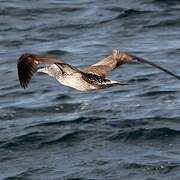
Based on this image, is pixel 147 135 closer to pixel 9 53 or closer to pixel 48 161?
pixel 48 161

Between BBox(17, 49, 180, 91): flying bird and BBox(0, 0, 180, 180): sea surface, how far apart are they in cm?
126

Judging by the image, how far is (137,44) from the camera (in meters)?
17.0

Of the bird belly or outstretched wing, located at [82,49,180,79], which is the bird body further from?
outstretched wing, located at [82,49,180,79]

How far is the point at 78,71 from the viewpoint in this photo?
1023cm

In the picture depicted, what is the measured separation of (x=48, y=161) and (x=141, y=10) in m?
7.99

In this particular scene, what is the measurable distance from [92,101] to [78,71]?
12.7 ft

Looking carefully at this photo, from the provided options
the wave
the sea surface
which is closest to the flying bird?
the sea surface

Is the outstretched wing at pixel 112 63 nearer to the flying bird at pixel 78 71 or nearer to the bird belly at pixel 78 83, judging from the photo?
the flying bird at pixel 78 71

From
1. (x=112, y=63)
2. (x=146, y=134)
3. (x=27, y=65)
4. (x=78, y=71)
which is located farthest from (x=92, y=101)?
(x=27, y=65)

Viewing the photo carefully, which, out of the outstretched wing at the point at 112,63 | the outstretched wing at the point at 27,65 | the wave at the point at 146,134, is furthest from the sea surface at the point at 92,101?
the outstretched wing at the point at 27,65

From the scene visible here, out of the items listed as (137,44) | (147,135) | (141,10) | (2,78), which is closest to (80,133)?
(147,135)

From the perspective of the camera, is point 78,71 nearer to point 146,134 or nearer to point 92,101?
point 146,134

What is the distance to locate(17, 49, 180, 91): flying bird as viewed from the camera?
32.3 feet

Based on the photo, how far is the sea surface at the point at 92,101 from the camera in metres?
11.6
